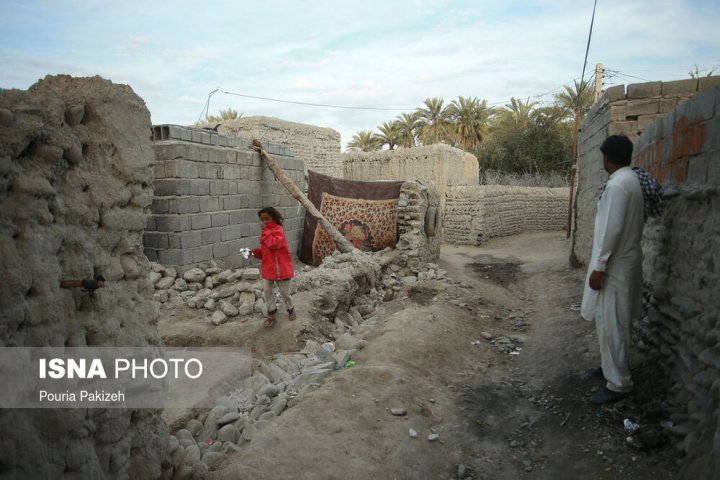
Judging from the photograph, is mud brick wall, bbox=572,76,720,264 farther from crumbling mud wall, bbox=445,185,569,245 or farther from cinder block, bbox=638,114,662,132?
crumbling mud wall, bbox=445,185,569,245

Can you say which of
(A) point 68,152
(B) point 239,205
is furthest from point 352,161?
(A) point 68,152

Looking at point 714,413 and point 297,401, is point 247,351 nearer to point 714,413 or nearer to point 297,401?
point 297,401

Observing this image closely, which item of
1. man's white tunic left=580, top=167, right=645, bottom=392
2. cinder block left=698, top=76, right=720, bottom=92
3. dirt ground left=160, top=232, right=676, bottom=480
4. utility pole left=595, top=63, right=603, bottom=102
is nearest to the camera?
dirt ground left=160, top=232, right=676, bottom=480

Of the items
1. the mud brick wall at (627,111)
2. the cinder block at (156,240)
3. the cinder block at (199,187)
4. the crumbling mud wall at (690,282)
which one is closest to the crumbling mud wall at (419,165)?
the mud brick wall at (627,111)

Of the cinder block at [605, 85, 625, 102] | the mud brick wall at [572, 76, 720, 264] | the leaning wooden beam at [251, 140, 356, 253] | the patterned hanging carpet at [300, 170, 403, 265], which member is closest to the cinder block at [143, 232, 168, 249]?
the leaning wooden beam at [251, 140, 356, 253]

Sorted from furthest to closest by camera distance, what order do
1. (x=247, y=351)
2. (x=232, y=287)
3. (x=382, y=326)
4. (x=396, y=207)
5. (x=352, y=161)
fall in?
(x=352, y=161), (x=396, y=207), (x=232, y=287), (x=382, y=326), (x=247, y=351)

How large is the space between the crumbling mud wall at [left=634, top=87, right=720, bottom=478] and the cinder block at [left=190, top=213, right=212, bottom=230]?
557 cm

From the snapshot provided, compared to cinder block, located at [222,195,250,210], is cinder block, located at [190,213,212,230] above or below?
below

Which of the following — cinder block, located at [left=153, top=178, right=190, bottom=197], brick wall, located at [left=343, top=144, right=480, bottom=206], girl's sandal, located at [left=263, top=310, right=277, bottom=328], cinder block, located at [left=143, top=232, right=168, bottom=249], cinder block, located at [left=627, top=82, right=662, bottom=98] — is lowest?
girl's sandal, located at [left=263, top=310, right=277, bottom=328]

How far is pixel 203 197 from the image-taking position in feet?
21.3

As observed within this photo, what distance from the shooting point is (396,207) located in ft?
28.5

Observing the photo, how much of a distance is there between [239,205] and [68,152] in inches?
223

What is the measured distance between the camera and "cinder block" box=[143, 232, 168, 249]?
6109 mm

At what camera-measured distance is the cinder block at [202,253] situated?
6309 millimetres
